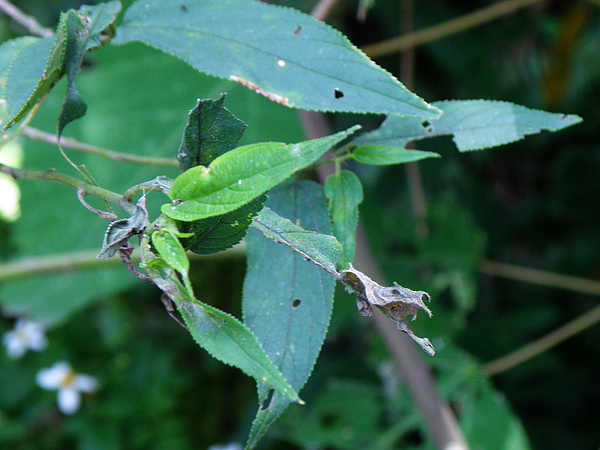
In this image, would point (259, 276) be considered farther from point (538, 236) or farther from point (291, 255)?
point (538, 236)

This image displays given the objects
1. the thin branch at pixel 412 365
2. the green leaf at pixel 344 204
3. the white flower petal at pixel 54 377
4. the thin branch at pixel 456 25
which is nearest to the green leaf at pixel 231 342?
the green leaf at pixel 344 204

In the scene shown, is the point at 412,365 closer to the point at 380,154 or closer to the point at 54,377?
the point at 380,154

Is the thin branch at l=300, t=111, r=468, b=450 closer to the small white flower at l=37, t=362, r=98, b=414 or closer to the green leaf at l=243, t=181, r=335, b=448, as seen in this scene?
the green leaf at l=243, t=181, r=335, b=448

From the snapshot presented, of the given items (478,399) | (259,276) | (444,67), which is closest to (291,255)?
(259,276)

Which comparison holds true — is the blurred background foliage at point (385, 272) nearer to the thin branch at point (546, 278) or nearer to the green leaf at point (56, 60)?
the thin branch at point (546, 278)

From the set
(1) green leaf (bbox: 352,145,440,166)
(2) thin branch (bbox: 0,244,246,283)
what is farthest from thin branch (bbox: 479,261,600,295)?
(1) green leaf (bbox: 352,145,440,166)
